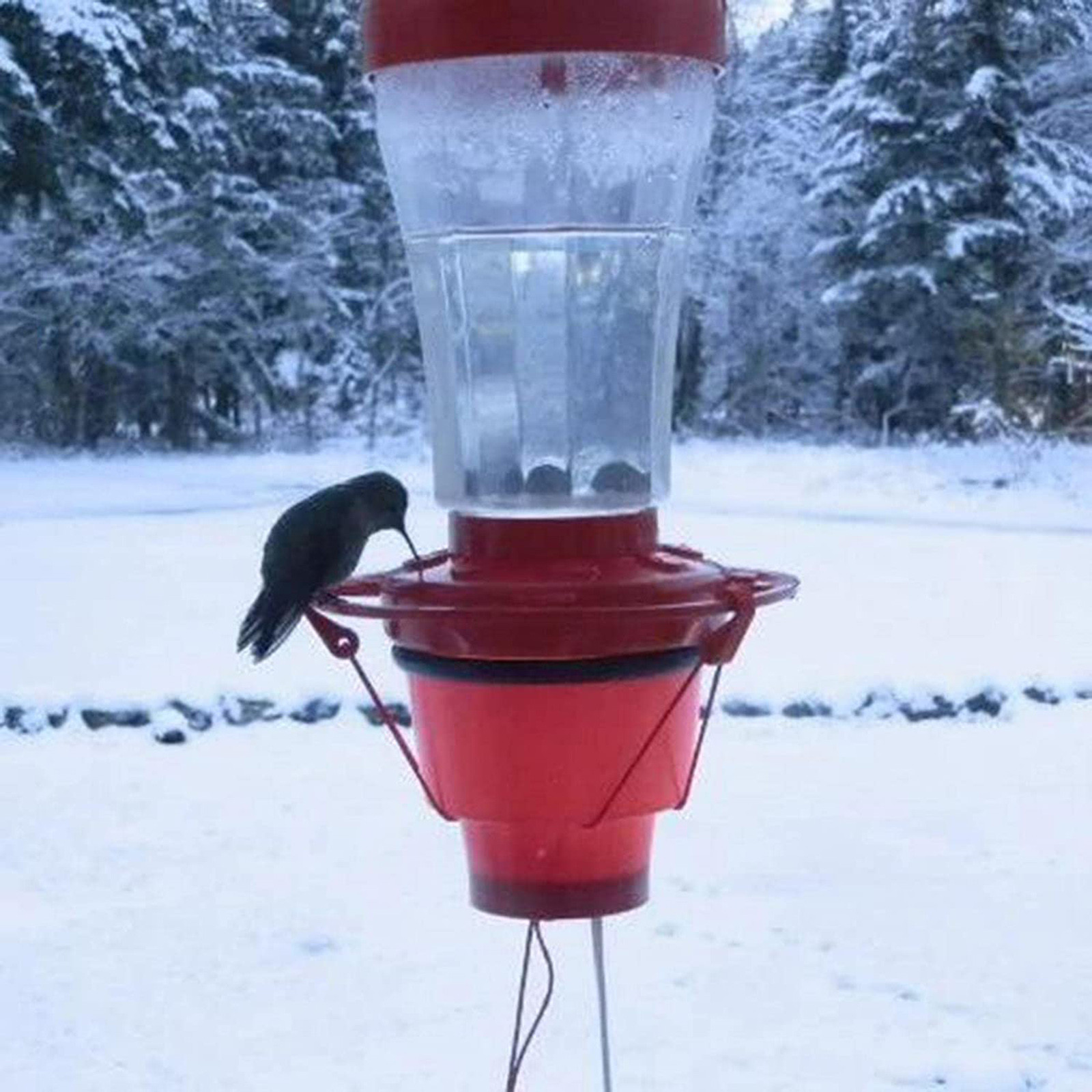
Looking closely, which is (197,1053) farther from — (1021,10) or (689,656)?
(1021,10)

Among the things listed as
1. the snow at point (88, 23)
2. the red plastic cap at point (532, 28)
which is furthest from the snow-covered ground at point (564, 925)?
the snow at point (88, 23)

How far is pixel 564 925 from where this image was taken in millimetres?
3691

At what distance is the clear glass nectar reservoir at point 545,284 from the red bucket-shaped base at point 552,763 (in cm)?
14

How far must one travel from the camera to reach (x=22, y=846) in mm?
4188

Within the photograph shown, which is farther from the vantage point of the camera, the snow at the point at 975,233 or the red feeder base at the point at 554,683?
the snow at the point at 975,233

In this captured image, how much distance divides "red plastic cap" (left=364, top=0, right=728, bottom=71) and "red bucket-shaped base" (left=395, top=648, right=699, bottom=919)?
0.35m

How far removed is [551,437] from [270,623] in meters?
0.25

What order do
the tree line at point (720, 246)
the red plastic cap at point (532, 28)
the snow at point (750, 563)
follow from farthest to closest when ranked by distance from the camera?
1. the tree line at point (720, 246)
2. the snow at point (750, 563)
3. the red plastic cap at point (532, 28)

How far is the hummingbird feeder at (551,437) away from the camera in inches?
45.6

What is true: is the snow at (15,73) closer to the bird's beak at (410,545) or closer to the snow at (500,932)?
the snow at (500,932)

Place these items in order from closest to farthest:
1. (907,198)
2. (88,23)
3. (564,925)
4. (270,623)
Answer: (270,623)
(564,925)
(88,23)
(907,198)

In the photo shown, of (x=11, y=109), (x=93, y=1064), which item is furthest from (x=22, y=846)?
(x=11, y=109)

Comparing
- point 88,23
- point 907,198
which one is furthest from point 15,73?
point 907,198

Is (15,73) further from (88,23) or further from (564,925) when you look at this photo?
A: (564,925)
